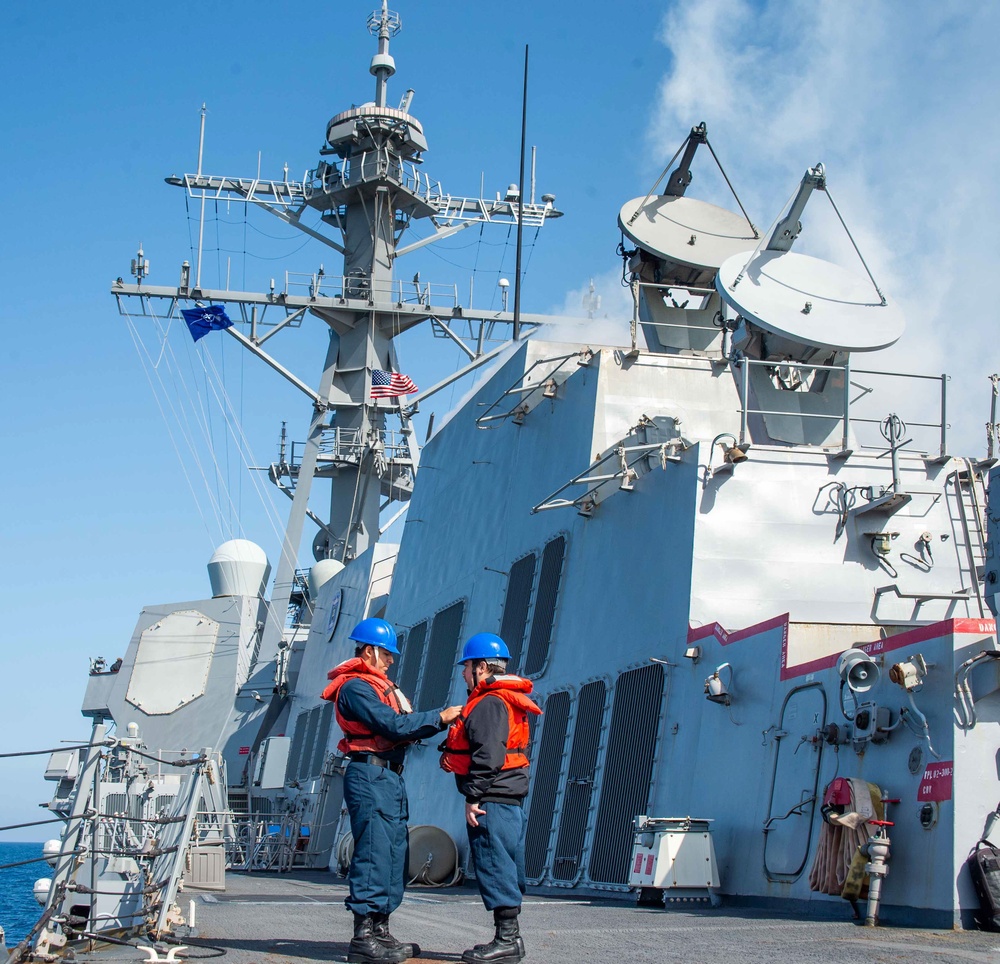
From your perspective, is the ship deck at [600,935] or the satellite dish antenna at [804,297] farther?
the satellite dish antenna at [804,297]

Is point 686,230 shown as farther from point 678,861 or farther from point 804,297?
point 678,861

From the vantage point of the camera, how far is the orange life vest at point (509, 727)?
5355 mm

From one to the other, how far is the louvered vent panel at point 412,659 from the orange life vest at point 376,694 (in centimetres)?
1012

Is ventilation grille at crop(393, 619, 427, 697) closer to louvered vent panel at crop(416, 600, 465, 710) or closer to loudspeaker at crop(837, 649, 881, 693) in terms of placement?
louvered vent panel at crop(416, 600, 465, 710)

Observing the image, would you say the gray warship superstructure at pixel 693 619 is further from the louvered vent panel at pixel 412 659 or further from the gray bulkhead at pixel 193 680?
the gray bulkhead at pixel 193 680

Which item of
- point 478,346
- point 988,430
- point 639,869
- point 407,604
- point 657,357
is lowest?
point 639,869

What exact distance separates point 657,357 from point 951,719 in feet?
19.7

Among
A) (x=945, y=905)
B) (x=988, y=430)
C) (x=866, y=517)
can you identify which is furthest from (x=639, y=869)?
(x=988, y=430)

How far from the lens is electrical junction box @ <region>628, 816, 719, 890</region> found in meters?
7.86

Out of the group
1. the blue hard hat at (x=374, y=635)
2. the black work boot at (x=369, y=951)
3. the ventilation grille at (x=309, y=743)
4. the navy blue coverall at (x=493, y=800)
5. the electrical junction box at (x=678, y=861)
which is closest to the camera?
the black work boot at (x=369, y=951)

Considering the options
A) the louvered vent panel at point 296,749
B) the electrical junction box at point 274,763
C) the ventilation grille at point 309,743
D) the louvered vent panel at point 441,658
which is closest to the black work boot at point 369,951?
the louvered vent panel at point 441,658

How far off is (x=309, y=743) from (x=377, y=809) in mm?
17462

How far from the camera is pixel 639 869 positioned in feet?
26.4

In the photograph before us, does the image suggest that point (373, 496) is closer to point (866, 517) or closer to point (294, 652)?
point (294, 652)
